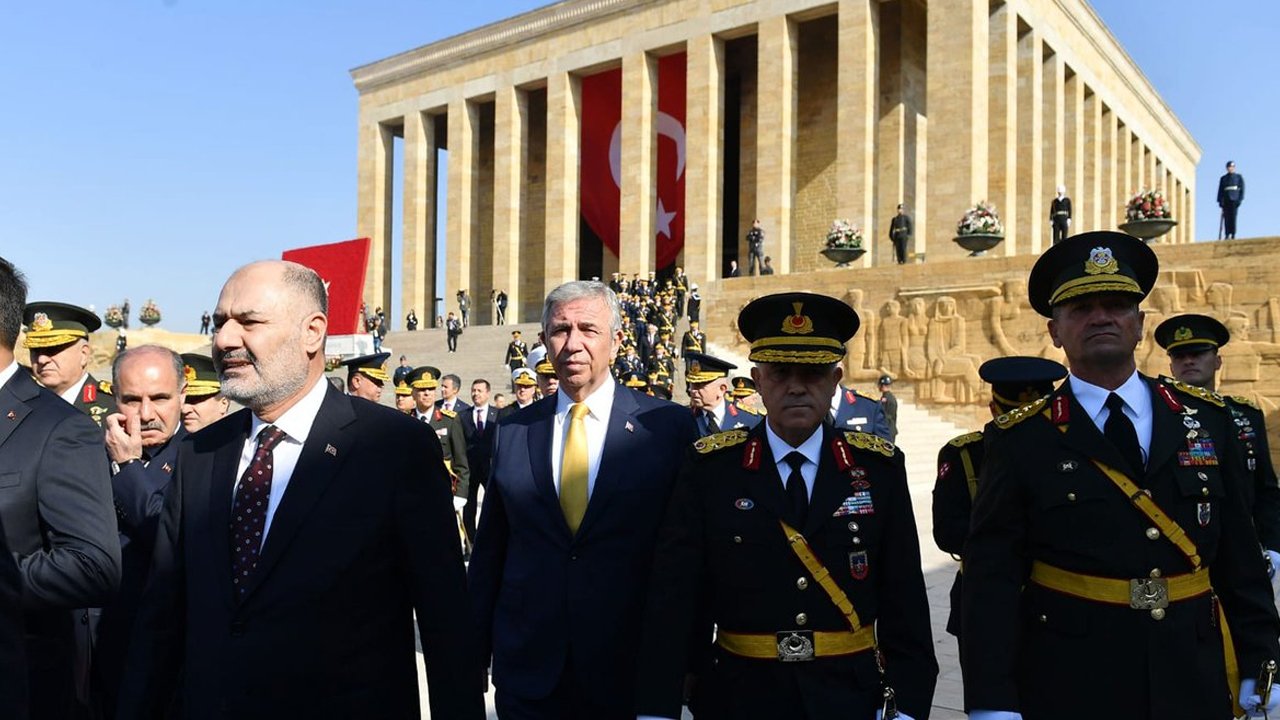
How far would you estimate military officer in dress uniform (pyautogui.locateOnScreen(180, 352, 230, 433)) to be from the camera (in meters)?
3.79

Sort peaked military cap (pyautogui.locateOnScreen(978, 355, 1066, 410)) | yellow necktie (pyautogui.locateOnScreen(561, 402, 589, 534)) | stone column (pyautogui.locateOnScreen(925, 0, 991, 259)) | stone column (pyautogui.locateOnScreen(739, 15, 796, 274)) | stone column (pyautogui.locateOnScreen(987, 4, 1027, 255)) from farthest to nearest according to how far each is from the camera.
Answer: stone column (pyautogui.locateOnScreen(739, 15, 796, 274)) → stone column (pyautogui.locateOnScreen(987, 4, 1027, 255)) → stone column (pyautogui.locateOnScreen(925, 0, 991, 259)) → peaked military cap (pyautogui.locateOnScreen(978, 355, 1066, 410)) → yellow necktie (pyautogui.locateOnScreen(561, 402, 589, 534))

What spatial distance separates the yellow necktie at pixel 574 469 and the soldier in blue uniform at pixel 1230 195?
69.8 ft

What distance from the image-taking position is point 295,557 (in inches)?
85.5

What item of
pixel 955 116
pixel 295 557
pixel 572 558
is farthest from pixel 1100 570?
pixel 955 116

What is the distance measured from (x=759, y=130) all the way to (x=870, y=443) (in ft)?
84.2

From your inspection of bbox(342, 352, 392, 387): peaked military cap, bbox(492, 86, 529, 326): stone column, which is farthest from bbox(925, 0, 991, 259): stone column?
bbox(342, 352, 392, 387): peaked military cap

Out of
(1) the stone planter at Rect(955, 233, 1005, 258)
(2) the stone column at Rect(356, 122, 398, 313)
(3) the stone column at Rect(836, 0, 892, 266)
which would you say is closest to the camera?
(1) the stone planter at Rect(955, 233, 1005, 258)

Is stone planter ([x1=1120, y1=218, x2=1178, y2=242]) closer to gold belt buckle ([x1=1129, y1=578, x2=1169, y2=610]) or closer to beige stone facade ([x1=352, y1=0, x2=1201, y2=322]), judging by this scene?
beige stone facade ([x1=352, y1=0, x2=1201, y2=322])

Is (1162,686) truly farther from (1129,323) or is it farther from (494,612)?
(494,612)

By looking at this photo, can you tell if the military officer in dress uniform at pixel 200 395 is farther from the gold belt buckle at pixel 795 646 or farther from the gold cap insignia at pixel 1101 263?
the gold cap insignia at pixel 1101 263

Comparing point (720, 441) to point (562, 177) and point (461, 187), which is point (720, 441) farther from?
point (461, 187)

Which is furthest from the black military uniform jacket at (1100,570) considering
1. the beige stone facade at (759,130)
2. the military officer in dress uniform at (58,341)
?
the beige stone facade at (759,130)

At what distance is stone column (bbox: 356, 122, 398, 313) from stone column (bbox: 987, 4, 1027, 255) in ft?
74.5

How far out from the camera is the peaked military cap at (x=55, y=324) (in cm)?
461
